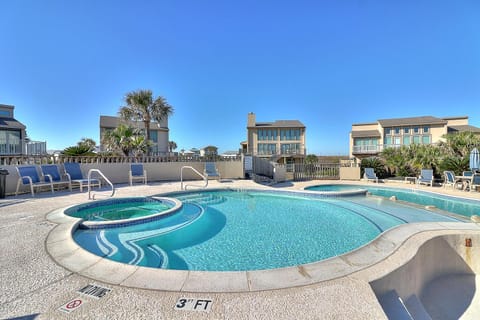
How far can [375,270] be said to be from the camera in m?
2.87

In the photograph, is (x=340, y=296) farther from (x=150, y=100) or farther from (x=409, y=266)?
(x=150, y=100)

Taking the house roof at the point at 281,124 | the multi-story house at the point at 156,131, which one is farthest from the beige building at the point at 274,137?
the multi-story house at the point at 156,131

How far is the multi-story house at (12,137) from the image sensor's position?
18.6 m

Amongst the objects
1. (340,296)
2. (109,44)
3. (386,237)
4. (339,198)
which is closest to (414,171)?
(339,198)

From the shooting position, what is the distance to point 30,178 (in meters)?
8.24

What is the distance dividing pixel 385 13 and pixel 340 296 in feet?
46.1

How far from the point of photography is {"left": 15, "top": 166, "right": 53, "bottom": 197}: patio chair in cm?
818

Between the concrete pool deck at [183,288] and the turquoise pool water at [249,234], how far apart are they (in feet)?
3.01

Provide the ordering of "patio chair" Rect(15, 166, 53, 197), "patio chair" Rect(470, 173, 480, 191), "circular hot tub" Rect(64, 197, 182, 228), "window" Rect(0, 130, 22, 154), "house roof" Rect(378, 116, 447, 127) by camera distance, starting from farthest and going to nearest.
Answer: "house roof" Rect(378, 116, 447, 127) → "window" Rect(0, 130, 22, 154) → "patio chair" Rect(470, 173, 480, 191) → "patio chair" Rect(15, 166, 53, 197) → "circular hot tub" Rect(64, 197, 182, 228)

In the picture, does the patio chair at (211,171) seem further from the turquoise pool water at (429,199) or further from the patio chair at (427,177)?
the patio chair at (427,177)

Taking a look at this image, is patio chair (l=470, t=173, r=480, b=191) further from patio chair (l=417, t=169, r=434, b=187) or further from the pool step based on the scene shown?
the pool step

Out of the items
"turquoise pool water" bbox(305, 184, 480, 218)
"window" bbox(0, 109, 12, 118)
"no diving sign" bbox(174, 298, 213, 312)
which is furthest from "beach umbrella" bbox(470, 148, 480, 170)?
"window" bbox(0, 109, 12, 118)

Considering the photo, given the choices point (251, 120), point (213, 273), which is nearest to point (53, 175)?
point (213, 273)

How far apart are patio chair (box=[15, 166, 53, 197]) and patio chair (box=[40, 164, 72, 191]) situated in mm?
227
